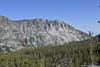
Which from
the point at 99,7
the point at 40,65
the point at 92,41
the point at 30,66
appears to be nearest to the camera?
the point at 99,7

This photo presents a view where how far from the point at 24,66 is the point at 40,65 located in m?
17.9

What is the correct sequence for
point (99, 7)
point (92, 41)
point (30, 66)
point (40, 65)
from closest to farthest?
point (99, 7), point (92, 41), point (30, 66), point (40, 65)

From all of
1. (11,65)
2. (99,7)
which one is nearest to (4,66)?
(11,65)

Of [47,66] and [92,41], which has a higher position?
[92,41]

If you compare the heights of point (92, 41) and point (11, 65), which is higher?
point (92, 41)

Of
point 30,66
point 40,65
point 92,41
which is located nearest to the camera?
point 92,41

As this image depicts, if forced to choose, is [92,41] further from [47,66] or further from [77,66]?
[47,66]

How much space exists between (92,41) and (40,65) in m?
129

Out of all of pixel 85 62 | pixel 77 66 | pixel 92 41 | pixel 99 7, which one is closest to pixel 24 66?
pixel 77 66

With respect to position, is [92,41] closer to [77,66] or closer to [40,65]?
[77,66]

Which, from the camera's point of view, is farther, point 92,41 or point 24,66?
point 24,66

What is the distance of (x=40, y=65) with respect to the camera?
18188 cm

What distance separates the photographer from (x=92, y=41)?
55312 millimetres

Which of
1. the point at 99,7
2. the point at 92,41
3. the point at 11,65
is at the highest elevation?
the point at 99,7
